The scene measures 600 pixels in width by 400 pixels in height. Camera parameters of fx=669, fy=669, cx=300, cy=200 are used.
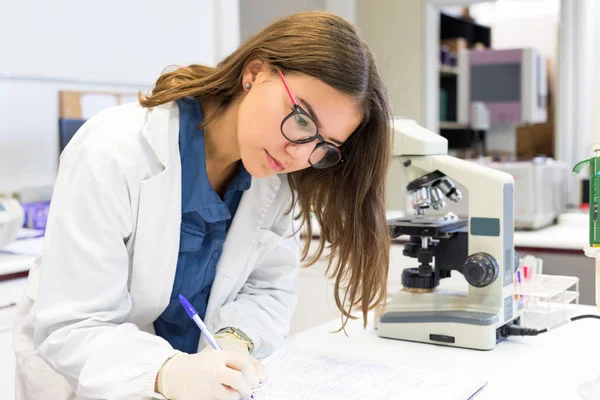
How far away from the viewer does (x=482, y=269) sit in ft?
4.75

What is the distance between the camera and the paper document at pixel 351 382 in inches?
44.6

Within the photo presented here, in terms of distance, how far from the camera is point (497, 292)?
1478 mm

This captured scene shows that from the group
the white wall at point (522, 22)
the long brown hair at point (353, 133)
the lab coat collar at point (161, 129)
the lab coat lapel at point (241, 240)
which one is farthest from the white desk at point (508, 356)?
the white wall at point (522, 22)

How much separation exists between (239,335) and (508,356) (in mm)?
560

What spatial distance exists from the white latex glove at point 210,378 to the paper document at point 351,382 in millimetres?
116

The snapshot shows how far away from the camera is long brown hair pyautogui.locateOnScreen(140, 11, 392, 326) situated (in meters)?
1.17

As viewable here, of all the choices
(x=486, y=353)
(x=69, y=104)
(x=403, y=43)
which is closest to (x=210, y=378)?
(x=486, y=353)

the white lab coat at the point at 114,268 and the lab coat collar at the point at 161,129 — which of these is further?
the lab coat collar at the point at 161,129

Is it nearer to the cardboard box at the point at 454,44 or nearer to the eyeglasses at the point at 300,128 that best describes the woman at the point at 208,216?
the eyeglasses at the point at 300,128

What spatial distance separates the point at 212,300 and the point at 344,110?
19.6 inches

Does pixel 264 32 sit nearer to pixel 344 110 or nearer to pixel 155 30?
pixel 344 110

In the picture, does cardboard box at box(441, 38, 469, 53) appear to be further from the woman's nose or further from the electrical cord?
the woman's nose

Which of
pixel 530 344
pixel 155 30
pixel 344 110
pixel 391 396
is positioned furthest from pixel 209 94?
pixel 155 30

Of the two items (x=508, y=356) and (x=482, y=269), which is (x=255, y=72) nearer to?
(x=482, y=269)
